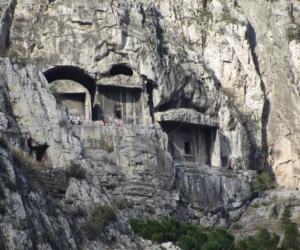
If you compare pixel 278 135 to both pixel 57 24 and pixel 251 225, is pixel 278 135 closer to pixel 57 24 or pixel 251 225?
pixel 251 225

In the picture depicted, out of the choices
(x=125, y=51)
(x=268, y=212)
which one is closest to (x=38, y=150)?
(x=125, y=51)

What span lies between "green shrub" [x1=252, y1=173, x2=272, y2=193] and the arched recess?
33.6 feet

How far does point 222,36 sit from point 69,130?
3311 cm

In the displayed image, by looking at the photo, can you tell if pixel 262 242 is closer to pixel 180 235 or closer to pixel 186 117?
pixel 180 235

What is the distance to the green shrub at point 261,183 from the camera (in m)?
64.6

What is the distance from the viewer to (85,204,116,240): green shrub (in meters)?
37.2

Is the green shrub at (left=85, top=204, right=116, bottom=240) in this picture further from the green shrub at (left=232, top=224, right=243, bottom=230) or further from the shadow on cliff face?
the shadow on cliff face

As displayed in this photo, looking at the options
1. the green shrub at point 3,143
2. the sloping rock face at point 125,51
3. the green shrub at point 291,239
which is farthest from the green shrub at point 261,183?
the green shrub at point 3,143

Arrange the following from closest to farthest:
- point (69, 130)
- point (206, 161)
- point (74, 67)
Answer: point (69, 130), point (74, 67), point (206, 161)

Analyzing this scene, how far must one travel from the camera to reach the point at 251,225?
61250mm

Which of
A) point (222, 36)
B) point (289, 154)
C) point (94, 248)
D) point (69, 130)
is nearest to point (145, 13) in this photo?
point (222, 36)

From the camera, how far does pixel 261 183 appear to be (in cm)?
6562

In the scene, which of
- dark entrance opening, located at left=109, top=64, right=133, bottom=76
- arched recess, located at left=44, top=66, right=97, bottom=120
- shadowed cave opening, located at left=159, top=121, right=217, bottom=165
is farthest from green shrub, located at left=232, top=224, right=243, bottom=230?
arched recess, located at left=44, top=66, right=97, bottom=120

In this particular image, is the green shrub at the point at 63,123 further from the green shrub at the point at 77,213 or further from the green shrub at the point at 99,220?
the green shrub at the point at 77,213
